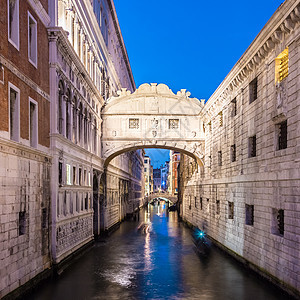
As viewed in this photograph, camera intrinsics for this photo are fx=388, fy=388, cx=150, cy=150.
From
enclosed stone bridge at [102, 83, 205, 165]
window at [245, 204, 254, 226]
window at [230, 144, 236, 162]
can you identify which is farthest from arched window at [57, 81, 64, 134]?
enclosed stone bridge at [102, 83, 205, 165]

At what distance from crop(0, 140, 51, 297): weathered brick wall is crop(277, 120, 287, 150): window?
953 cm

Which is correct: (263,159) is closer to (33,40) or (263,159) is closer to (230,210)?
(230,210)

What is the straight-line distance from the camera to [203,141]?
30641mm

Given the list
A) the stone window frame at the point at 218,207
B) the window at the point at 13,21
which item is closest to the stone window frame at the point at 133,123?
the stone window frame at the point at 218,207

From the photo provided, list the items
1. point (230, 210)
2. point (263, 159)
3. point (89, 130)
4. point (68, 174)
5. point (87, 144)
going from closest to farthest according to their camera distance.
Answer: point (263, 159) < point (68, 174) < point (230, 210) < point (87, 144) < point (89, 130)

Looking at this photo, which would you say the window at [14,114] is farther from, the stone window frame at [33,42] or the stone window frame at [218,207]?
the stone window frame at [218,207]

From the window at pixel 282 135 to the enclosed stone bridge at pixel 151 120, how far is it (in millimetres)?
14924

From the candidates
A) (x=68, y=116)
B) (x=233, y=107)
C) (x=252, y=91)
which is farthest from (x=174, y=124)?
(x=252, y=91)

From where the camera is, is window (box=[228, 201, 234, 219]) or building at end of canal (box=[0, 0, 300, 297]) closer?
building at end of canal (box=[0, 0, 300, 297])

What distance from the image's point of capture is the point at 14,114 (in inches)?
522

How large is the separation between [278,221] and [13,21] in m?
12.1

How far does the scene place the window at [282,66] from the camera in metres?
14.8

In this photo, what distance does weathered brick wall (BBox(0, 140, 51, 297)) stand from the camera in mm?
11938

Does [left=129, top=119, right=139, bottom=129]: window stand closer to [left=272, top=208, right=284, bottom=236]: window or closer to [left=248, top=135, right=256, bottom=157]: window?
[left=248, top=135, right=256, bottom=157]: window
